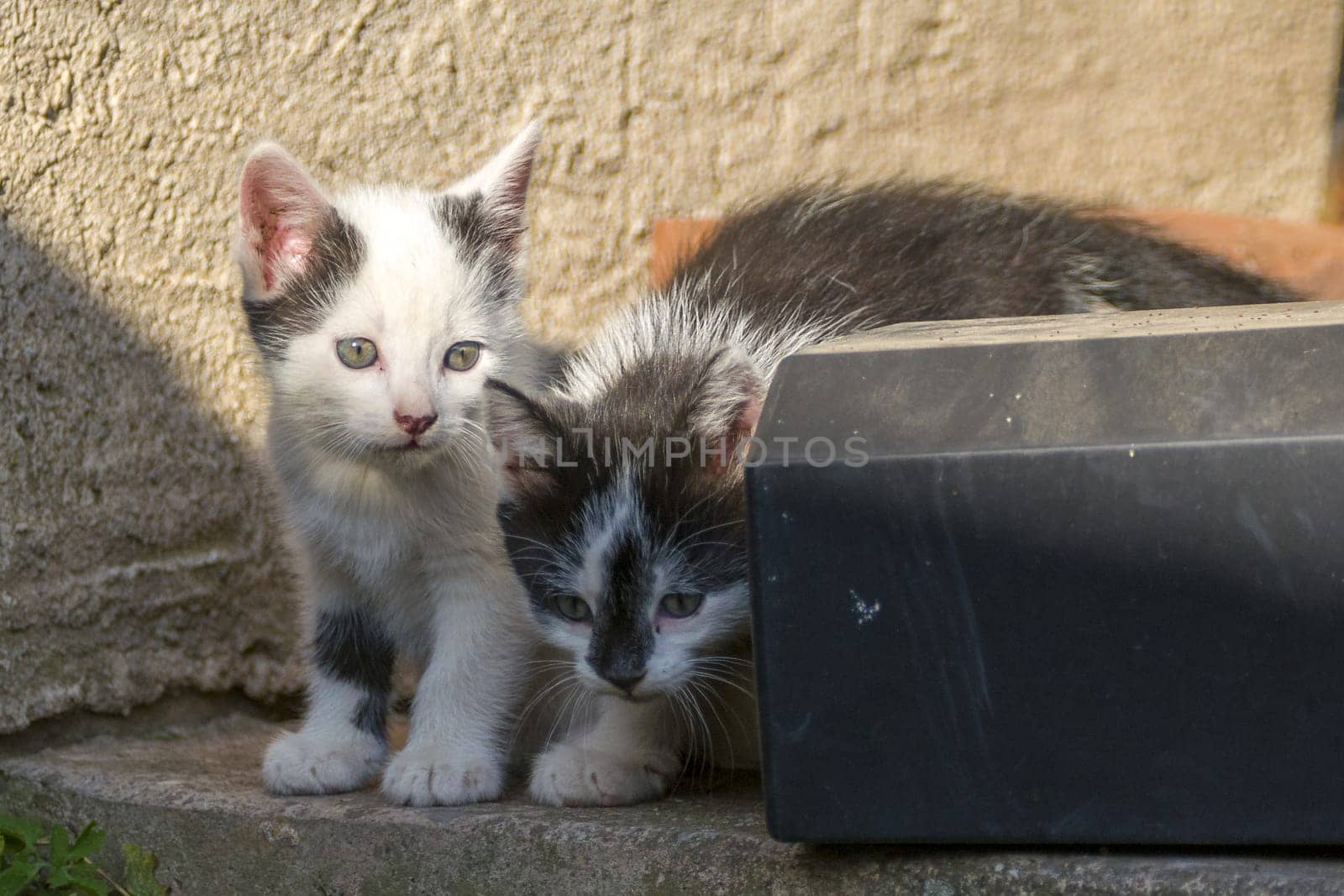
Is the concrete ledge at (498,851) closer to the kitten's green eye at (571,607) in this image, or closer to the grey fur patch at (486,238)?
the kitten's green eye at (571,607)

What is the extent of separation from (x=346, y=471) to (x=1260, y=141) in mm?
2536

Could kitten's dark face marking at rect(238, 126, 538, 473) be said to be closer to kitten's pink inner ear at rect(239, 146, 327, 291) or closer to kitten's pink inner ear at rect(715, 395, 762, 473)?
kitten's pink inner ear at rect(239, 146, 327, 291)

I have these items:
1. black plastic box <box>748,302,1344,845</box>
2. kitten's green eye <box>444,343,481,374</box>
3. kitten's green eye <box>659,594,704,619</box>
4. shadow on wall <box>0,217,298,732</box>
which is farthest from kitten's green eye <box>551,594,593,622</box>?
shadow on wall <box>0,217,298,732</box>

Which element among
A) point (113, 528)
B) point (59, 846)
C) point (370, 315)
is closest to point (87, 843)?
point (59, 846)

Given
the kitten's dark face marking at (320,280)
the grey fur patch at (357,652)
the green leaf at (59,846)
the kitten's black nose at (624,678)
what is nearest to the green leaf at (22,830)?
the green leaf at (59,846)

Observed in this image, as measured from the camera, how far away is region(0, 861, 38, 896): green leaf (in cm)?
184

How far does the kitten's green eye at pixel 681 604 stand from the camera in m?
1.83

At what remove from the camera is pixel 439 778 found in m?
1.93

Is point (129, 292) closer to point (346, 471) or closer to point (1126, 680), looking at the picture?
point (346, 471)

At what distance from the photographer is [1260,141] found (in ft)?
11.2

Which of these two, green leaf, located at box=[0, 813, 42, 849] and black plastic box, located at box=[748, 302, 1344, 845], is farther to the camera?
green leaf, located at box=[0, 813, 42, 849]

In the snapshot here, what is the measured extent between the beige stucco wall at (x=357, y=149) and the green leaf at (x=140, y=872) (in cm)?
43

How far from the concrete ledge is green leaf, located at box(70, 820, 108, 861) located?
82 mm

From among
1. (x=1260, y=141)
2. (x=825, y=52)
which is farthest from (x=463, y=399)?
(x=1260, y=141)
